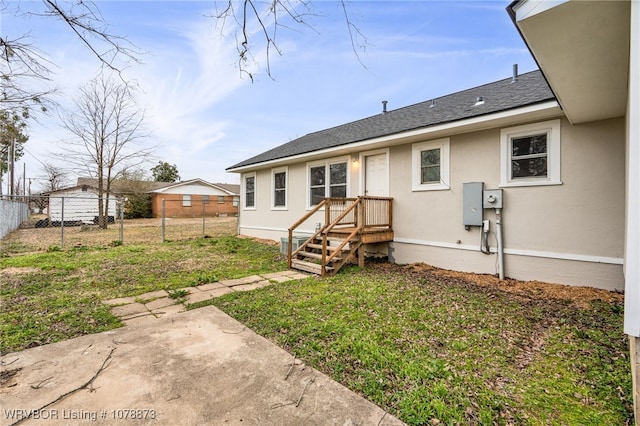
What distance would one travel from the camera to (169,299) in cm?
421

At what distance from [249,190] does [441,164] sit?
7.80 metres

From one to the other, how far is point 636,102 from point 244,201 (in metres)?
11.5

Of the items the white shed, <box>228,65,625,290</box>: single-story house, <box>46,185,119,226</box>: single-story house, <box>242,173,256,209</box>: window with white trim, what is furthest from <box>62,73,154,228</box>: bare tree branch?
<box>228,65,625,290</box>: single-story house

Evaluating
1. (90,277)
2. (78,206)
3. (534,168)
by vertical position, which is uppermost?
(534,168)

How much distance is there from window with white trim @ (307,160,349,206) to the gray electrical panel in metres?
3.20

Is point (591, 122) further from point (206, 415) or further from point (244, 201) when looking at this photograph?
point (244, 201)

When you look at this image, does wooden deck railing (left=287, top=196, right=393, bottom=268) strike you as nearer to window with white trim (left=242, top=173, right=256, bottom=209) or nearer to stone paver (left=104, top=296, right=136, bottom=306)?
stone paver (left=104, top=296, right=136, bottom=306)

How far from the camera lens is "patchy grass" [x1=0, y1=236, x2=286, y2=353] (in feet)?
10.6

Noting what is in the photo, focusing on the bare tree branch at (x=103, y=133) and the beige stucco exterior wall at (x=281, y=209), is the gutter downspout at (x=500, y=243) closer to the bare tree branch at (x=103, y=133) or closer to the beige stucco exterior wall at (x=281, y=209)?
the beige stucco exterior wall at (x=281, y=209)

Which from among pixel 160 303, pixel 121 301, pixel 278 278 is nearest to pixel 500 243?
pixel 278 278

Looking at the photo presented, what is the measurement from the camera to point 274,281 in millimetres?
5266

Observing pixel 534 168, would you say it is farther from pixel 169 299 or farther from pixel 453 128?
pixel 169 299

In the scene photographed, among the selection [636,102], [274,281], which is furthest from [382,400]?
[274,281]

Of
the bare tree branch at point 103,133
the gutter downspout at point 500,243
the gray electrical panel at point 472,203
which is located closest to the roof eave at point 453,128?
the gray electrical panel at point 472,203
